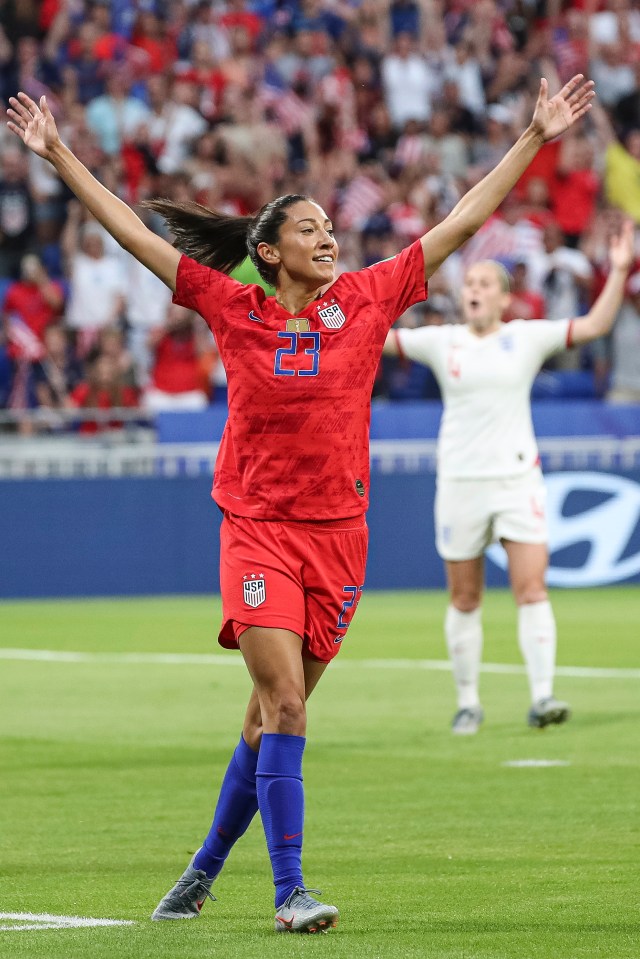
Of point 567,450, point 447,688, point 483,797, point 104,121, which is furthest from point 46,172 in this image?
point 483,797

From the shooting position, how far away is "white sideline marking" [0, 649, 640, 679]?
13.7 m

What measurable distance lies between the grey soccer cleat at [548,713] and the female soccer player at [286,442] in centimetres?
470

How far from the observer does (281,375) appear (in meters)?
5.91

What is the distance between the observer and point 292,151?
2386 centimetres

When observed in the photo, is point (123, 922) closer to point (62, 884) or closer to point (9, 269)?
Result: point (62, 884)

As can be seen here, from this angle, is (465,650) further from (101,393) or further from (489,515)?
(101,393)

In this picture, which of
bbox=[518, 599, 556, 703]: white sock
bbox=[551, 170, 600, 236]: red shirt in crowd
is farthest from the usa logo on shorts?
bbox=[551, 170, 600, 236]: red shirt in crowd

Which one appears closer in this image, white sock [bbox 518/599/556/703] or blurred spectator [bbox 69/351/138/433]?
white sock [bbox 518/599/556/703]

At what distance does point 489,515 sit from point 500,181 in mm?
5029

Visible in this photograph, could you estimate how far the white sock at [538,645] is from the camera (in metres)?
10.8

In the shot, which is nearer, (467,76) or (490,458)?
(490,458)

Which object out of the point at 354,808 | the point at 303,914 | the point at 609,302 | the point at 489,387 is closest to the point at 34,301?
the point at 489,387

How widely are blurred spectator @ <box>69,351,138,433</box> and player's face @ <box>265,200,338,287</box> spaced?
45.0 ft

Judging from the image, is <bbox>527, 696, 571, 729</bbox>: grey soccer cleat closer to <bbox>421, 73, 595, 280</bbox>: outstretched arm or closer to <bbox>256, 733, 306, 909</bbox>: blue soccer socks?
<bbox>421, 73, 595, 280</bbox>: outstretched arm
